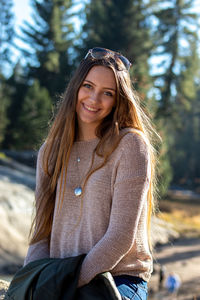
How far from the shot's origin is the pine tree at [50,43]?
2475 cm

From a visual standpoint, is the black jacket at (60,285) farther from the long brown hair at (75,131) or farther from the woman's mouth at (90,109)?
the woman's mouth at (90,109)

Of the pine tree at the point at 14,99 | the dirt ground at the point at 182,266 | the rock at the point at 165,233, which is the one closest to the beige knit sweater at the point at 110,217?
the dirt ground at the point at 182,266

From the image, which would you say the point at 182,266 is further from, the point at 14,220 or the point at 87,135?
the point at 87,135

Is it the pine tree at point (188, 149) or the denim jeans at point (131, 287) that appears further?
the pine tree at point (188, 149)

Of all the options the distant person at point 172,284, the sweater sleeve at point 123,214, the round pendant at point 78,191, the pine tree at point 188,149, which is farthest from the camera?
the pine tree at point 188,149

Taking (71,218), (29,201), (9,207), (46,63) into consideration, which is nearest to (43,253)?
(71,218)

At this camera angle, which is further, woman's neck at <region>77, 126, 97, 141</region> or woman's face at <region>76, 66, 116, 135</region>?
woman's neck at <region>77, 126, 97, 141</region>

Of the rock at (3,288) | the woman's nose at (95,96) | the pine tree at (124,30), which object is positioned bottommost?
the rock at (3,288)

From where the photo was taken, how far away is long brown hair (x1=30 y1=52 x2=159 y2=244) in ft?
6.42

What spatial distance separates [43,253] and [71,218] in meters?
0.33

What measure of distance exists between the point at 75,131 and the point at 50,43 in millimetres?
24762

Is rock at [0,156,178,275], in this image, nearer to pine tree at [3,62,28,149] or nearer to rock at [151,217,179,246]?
rock at [151,217,179,246]

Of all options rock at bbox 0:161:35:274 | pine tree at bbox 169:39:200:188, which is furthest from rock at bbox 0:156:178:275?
pine tree at bbox 169:39:200:188

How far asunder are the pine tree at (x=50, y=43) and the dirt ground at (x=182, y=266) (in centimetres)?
1363
